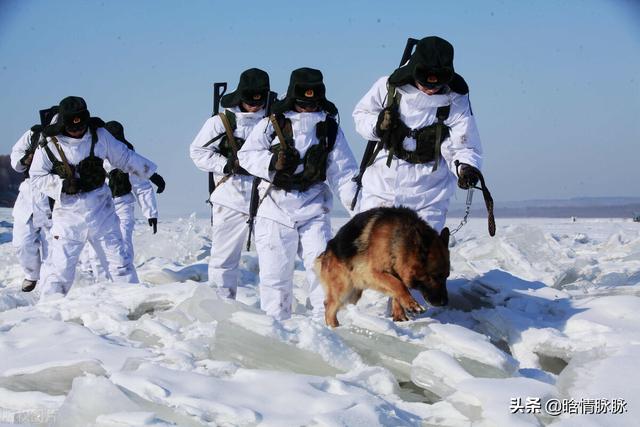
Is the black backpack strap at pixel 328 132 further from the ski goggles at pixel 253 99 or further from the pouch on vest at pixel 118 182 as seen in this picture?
the pouch on vest at pixel 118 182

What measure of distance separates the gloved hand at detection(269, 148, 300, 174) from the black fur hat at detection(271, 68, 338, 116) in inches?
16.7

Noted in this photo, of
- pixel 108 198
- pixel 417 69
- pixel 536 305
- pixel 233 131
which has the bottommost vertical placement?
pixel 536 305

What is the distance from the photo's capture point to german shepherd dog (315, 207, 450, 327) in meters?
5.85

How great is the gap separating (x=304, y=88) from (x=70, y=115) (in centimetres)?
296

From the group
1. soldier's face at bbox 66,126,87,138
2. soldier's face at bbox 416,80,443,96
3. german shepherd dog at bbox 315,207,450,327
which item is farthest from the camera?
A: soldier's face at bbox 66,126,87,138

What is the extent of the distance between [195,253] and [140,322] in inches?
407

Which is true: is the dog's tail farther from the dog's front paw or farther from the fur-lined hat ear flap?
the fur-lined hat ear flap

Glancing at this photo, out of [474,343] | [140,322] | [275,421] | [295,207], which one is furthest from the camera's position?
[295,207]

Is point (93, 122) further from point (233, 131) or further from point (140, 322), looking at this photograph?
point (140, 322)

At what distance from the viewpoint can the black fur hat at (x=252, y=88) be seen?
8625mm

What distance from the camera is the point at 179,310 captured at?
6152 mm

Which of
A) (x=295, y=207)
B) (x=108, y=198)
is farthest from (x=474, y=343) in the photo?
(x=108, y=198)

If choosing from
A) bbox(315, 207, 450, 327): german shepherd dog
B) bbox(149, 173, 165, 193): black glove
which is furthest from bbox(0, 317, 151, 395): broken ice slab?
bbox(149, 173, 165, 193): black glove

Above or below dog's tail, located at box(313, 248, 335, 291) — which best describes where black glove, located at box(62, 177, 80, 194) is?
above
